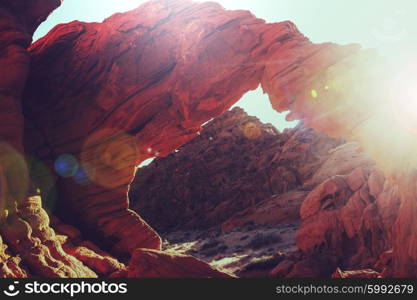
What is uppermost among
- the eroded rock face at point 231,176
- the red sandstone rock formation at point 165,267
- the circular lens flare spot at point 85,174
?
the circular lens flare spot at point 85,174

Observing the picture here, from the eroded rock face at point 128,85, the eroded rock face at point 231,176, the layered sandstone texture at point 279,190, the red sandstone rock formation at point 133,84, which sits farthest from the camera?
the eroded rock face at point 231,176

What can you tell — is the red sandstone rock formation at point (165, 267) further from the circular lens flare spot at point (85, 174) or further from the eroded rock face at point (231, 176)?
the eroded rock face at point (231, 176)

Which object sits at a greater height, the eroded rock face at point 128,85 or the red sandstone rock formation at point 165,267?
the eroded rock face at point 128,85

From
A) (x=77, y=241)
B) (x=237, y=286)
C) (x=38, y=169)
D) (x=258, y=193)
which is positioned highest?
(x=38, y=169)

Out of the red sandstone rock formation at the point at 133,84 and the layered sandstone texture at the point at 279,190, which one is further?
the layered sandstone texture at the point at 279,190

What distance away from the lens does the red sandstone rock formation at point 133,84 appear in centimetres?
Answer: 1538

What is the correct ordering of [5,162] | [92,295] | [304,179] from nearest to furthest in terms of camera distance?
[92,295] < [5,162] < [304,179]

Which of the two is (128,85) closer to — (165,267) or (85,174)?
(85,174)

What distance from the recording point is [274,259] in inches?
845

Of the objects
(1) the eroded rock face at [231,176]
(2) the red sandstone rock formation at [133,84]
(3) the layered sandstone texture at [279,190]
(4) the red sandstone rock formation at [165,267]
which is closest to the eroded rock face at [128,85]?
(2) the red sandstone rock formation at [133,84]

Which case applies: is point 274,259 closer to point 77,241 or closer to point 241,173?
point 77,241

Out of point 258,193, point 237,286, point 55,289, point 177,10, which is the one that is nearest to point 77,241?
point 55,289

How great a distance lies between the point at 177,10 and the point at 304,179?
28.1 m

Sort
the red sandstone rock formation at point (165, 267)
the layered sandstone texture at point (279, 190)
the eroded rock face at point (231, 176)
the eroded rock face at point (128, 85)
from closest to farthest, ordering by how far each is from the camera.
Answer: the red sandstone rock formation at point (165, 267)
the eroded rock face at point (128, 85)
the layered sandstone texture at point (279, 190)
the eroded rock face at point (231, 176)
